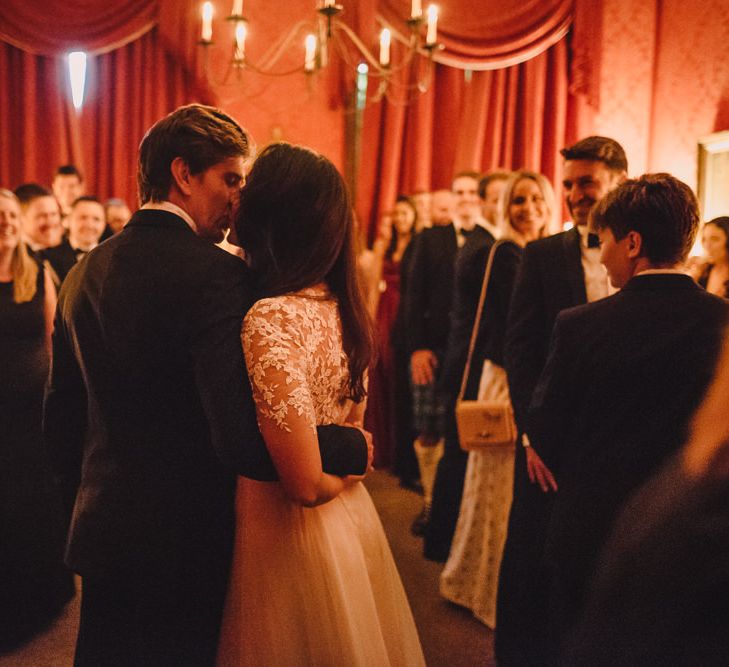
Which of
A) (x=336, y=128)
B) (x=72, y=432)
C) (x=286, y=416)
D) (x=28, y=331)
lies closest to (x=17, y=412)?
(x=28, y=331)

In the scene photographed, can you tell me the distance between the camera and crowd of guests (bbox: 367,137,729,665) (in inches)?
56.9

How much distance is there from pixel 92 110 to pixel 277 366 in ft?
13.7

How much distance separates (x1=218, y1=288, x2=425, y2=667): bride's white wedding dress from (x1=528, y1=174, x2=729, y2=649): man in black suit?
51 cm

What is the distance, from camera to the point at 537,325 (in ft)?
7.20

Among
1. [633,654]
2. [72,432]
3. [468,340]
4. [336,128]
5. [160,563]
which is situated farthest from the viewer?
[336,128]

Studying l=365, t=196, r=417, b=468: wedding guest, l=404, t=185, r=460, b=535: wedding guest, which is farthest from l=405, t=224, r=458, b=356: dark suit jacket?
l=365, t=196, r=417, b=468: wedding guest

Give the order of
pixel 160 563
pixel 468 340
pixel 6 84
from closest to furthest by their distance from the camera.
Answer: pixel 160 563, pixel 468 340, pixel 6 84

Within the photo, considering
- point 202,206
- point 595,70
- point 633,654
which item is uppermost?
point 595,70

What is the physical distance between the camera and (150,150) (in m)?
1.42

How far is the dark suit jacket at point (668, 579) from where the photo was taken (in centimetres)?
80

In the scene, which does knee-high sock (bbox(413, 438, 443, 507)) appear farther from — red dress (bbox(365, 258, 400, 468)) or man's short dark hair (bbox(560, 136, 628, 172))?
man's short dark hair (bbox(560, 136, 628, 172))

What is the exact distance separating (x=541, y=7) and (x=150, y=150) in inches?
162

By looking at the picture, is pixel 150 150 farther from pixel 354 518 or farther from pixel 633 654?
pixel 633 654

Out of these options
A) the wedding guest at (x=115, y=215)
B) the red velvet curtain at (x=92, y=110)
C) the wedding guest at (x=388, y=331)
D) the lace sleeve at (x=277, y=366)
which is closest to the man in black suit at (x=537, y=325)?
the lace sleeve at (x=277, y=366)
